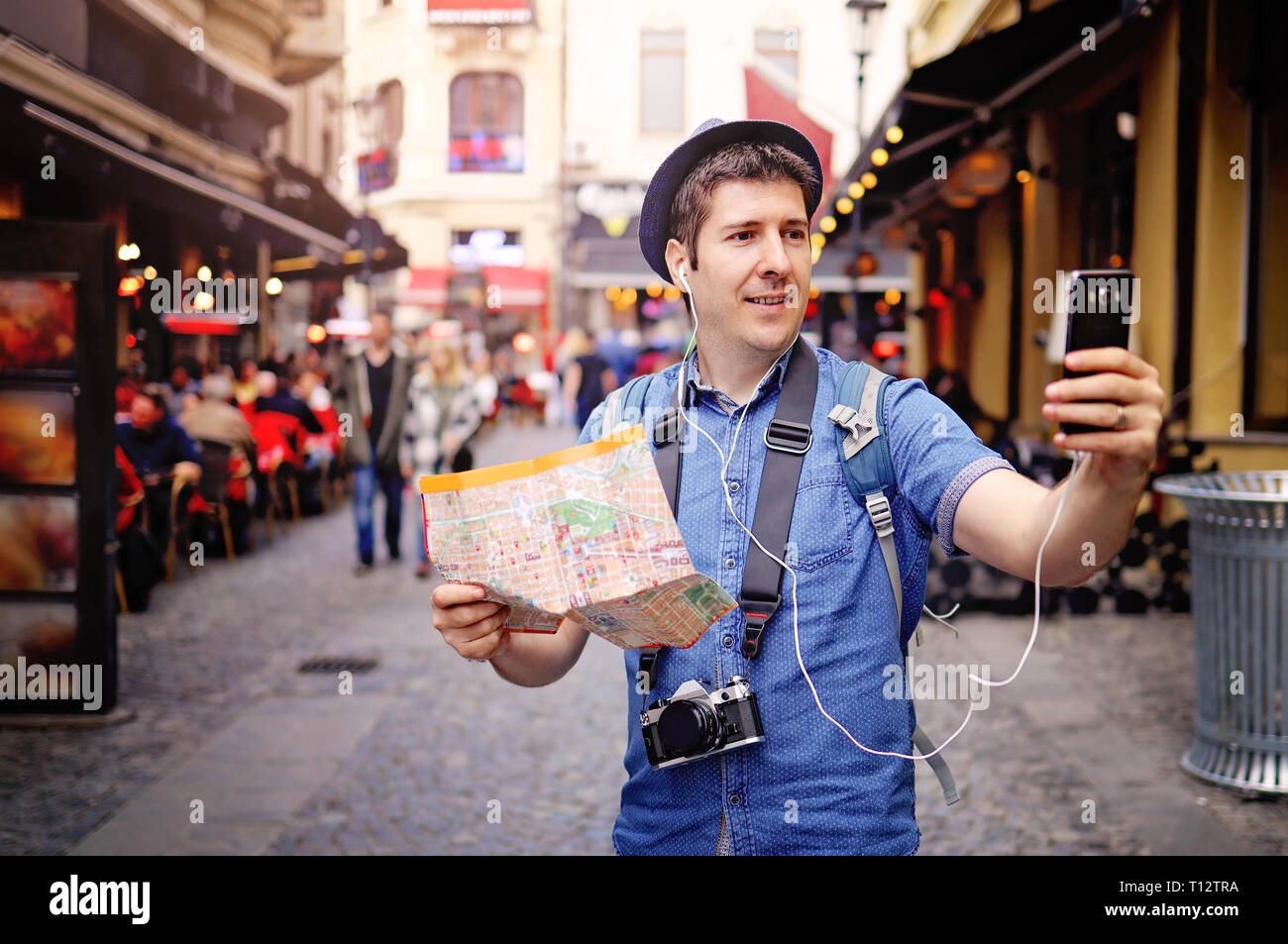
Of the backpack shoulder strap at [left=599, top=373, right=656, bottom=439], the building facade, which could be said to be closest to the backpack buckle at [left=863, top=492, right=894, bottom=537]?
the backpack shoulder strap at [left=599, top=373, right=656, bottom=439]

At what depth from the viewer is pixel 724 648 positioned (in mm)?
1787

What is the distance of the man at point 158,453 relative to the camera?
8.33 m

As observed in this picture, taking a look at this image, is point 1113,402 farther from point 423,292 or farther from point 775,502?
point 423,292

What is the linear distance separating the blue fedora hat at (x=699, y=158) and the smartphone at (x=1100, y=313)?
24.2 inches

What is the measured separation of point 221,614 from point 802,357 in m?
6.69

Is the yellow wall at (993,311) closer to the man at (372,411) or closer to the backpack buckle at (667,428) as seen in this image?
the man at (372,411)

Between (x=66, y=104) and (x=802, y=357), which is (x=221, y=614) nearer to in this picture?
(x=66, y=104)

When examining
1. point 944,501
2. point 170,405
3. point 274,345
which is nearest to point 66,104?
point 170,405

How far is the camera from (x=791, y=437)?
1.76 metres

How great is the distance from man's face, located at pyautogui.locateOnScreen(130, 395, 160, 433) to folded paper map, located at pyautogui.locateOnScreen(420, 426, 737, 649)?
7.79 m

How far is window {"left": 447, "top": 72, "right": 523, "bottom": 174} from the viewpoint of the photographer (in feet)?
29.4

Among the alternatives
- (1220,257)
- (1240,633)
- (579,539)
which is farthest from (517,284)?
(579,539)

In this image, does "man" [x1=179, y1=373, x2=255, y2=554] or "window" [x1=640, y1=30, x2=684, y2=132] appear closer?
"man" [x1=179, y1=373, x2=255, y2=554]

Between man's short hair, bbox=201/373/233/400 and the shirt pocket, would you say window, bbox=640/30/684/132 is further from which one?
the shirt pocket
